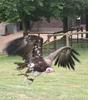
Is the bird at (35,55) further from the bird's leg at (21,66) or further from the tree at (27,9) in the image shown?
the tree at (27,9)

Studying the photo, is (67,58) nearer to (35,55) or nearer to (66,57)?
(66,57)

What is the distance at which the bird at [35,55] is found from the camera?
645 cm

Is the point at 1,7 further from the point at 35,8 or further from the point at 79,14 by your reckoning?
the point at 79,14

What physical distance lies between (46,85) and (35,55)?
179 inches

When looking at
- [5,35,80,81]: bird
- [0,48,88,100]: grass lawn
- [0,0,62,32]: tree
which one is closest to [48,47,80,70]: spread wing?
[5,35,80,81]: bird

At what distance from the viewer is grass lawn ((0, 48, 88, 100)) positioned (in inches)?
336

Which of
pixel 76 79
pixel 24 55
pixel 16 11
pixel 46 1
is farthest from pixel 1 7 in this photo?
pixel 24 55

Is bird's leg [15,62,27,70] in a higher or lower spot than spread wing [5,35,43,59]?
lower

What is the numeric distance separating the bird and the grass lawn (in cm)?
65

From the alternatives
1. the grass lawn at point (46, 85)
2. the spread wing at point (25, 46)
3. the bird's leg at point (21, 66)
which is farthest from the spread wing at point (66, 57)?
the grass lawn at point (46, 85)

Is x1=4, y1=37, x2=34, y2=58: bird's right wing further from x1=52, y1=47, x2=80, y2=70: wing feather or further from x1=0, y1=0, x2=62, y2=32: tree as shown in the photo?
x1=0, y1=0, x2=62, y2=32: tree

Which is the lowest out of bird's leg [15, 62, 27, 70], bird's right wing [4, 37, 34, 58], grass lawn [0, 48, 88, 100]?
grass lawn [0, 48, 88, 100]

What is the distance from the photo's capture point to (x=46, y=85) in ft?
36.7

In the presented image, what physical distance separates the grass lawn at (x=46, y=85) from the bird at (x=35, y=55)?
0.65 m
